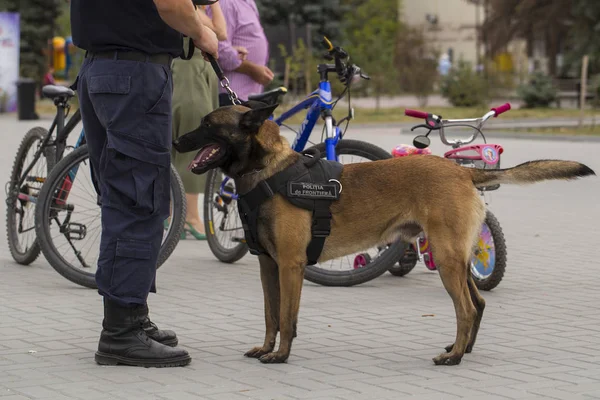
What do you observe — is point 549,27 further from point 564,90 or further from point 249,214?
point 249,214

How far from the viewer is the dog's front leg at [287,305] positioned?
5441mm

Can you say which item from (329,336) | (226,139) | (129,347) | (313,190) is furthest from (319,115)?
(129,347)

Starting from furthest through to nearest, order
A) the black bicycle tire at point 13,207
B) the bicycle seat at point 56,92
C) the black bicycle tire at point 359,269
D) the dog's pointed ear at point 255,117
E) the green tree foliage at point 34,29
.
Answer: the green tree foliage at point 34,29, the black bicycle tire at point 13,207, the bicycle seat at point 56,92, the black bicycle tire at point 359,269, the dog's pointed ear at point 255,117

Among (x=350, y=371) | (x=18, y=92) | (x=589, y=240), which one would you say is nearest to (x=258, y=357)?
(x=350, y=371)

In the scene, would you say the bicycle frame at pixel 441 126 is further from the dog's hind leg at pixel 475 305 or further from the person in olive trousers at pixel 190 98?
the person in olive trousers at pixel 190 98

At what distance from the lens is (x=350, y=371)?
533 cm

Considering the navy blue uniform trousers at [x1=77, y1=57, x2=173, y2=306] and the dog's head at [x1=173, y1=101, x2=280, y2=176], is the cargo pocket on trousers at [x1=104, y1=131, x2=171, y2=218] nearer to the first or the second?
the navy blue uniform trousers at [x1=77, y1=57, x2=173, y2=306]

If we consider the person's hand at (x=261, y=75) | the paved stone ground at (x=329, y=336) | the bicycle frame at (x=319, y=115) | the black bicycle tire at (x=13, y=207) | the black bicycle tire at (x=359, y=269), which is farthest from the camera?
the person's hand at (x=261, y=75)

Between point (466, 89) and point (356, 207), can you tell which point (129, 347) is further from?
point (466, 89)

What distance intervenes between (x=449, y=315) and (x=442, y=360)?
49.4 inches

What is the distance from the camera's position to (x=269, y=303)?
5.67 m

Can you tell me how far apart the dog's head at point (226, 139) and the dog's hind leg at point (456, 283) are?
959 mm

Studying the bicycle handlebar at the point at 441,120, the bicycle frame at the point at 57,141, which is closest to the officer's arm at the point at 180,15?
the bicycle handlebar at the point at 441,120

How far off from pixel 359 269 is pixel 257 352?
6.83ft
